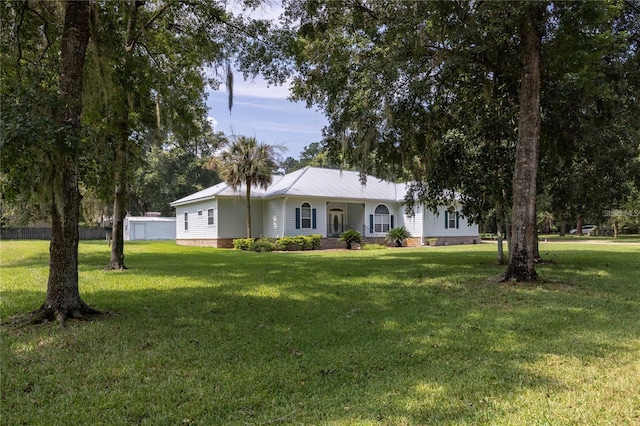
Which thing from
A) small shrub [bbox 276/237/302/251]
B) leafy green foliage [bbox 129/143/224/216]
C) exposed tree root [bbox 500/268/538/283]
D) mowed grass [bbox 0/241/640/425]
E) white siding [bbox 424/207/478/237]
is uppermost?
leafy green foliage [bbox 129/143/224/216]

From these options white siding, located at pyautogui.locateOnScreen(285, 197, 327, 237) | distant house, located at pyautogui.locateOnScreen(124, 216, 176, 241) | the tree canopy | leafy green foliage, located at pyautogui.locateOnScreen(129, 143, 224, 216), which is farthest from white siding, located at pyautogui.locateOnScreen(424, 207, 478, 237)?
distant house, located at pyautogui.locateOnScreen(124, 216, 176, 241)

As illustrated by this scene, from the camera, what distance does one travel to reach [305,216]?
2448 centimetres

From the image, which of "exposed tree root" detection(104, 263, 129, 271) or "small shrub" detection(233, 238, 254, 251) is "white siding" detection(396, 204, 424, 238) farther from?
"exposed tree root" detection(104, 263, 129, 271)

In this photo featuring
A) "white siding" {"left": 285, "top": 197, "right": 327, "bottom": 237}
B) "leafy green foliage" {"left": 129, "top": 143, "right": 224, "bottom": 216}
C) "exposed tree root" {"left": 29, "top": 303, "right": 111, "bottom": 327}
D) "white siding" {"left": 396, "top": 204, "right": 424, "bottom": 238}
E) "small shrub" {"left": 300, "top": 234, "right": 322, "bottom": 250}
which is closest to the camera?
"exposed tree root" {"left": 29, "top": 303, "right": 111, "bottom": 327}

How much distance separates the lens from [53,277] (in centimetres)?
551

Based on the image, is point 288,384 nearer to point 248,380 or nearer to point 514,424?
point 248,380

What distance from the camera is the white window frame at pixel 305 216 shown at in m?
24.4

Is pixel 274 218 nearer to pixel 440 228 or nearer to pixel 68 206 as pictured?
pixel 440 228

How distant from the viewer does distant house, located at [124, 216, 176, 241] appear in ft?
121

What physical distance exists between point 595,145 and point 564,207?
3054 mm

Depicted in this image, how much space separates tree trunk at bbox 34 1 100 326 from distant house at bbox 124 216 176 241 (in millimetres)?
33469

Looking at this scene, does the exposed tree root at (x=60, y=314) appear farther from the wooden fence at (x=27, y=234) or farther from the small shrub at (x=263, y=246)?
the wooden fence at (x=27, y=234)

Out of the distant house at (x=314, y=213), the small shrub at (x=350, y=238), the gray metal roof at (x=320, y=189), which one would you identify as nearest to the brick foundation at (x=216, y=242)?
the distant house at (x=314, y=213)

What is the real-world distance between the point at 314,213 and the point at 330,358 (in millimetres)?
20578
